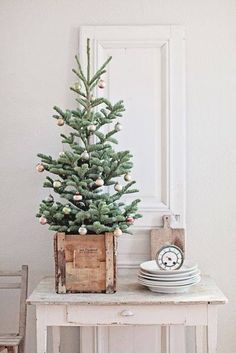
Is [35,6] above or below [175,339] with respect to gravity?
above

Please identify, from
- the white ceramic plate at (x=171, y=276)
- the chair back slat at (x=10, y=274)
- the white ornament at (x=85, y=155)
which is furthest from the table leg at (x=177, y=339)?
the white ornament at (x=85, y=155)

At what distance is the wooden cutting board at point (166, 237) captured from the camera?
296 centimetres

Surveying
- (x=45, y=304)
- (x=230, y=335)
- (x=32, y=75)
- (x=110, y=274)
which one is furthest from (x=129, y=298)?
(x=32, y=75)

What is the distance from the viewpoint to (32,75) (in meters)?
3.02

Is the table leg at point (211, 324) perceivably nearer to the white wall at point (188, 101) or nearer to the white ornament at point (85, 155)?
the white wall at point (188, 101)

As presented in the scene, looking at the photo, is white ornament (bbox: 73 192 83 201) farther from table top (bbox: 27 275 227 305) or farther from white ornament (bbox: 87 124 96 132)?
table top (bbox: 27 275 227 305)

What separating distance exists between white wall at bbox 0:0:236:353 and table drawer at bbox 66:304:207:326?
0.54 meters

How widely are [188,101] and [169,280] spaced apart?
0.93 metres

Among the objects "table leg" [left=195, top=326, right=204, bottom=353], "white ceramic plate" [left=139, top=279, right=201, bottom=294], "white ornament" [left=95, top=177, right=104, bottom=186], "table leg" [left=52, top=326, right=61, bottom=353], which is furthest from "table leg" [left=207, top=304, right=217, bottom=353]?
"table leg" [left=52, top=326, right=61, bottom=353]

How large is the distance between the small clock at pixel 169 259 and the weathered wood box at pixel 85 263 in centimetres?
21

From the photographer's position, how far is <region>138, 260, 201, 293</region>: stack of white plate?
2582 millimetres

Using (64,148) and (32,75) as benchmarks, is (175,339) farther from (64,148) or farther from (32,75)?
(32,75)

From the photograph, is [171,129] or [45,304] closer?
[45,304]

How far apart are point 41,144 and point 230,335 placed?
4.44ft
